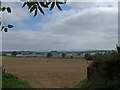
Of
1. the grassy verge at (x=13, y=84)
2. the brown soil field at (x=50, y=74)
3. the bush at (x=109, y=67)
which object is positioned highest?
the bush at (x=109, y=67)

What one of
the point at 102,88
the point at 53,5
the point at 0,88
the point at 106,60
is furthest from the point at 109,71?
the point at 53,5

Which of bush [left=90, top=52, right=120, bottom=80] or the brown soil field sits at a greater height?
bush [left=90, top=52, right=120, bottom=80]

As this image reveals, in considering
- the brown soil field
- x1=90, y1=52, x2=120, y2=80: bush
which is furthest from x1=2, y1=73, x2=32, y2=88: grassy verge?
x1=90, y1=52, x2=120, y2=80: bush

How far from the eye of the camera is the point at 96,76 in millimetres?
8422

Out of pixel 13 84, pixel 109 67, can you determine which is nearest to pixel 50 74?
pixel 109 67

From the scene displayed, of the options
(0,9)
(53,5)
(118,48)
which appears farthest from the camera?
(118,48)

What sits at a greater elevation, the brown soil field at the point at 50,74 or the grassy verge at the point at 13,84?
the grassy verge at the point at 13,84

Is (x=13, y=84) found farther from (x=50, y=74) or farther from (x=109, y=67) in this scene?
(x=50, y=74)

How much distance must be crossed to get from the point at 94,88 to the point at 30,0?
19.1 ft

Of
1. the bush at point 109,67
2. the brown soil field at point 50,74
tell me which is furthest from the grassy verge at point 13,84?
the bush at point 109,67

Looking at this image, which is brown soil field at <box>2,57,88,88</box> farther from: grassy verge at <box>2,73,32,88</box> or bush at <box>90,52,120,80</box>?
bush at <box>90,52,120,80</box>

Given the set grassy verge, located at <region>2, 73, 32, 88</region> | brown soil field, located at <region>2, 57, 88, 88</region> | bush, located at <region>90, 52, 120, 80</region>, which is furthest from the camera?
brown soil field, located at <region>2, 57, 88, 88</region>

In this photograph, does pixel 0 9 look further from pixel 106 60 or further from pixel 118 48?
pixel 118 48

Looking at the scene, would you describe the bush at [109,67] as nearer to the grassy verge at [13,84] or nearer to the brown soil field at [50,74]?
the brown soil field at [50,74]
